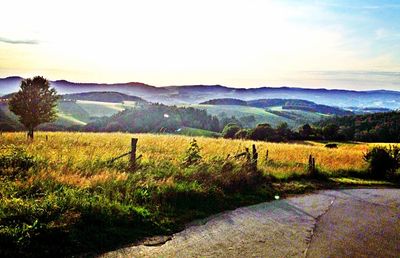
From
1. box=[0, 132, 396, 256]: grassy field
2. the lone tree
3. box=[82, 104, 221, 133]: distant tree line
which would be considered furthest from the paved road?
box=[82, 104, 221, 133]: distant tree line

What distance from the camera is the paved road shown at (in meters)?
7.79

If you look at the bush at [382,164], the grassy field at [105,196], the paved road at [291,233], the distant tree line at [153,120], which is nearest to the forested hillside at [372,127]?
the distant tree line at [153,120]

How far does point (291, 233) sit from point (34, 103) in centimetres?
3164

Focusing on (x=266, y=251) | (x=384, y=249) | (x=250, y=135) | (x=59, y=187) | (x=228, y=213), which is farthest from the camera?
(x=250, y=135)

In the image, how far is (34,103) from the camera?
1394 inches

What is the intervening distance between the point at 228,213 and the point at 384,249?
4133 millimetres

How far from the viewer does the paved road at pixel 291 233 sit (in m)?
7.79

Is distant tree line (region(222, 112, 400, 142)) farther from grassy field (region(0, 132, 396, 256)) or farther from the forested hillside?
grassy field (region(0, 132, 396, 256))

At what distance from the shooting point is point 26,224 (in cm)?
734

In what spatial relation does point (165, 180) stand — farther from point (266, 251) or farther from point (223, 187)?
point (266, 251)

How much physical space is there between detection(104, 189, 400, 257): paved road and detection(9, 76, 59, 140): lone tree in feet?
91.3

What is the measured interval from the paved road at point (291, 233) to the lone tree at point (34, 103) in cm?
2784

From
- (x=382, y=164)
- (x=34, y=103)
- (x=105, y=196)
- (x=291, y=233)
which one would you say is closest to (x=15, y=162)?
(x=105, y=196)

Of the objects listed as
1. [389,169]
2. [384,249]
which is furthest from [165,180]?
[389,169]
